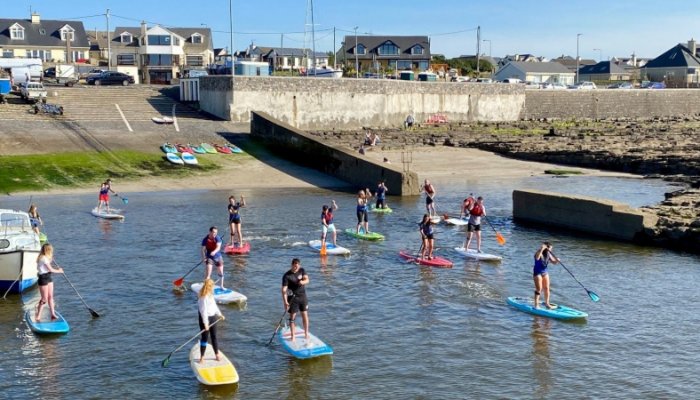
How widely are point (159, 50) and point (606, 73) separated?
95.3 meters

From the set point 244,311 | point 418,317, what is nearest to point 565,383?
point 418,317

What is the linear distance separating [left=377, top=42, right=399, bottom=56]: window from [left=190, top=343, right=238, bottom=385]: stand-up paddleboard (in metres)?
117

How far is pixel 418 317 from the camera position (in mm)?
22094

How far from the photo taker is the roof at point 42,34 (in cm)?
10181

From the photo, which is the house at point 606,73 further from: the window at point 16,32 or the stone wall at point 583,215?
the stone wall at point 583,215

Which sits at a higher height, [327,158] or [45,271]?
[327,158]

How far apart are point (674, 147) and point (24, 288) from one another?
50067 millimetres

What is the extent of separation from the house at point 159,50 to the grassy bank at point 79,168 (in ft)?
140

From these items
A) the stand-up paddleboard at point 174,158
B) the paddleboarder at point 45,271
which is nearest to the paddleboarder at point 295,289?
the paddleboarder at point 45,271

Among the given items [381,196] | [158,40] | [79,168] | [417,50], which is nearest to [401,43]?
[417,50]

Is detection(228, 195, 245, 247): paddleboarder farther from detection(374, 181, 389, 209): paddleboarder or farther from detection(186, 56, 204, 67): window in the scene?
detection(186, 56, 204, 67): window

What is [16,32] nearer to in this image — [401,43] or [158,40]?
[158,40]

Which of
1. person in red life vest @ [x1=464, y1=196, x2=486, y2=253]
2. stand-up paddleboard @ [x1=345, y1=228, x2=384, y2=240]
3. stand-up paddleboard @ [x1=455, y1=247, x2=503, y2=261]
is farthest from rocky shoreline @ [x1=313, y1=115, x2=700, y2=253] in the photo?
stand-up paddleboard @ [x1=345, y1=228, x2=384, y2=240]

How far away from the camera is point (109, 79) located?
7556 cm
